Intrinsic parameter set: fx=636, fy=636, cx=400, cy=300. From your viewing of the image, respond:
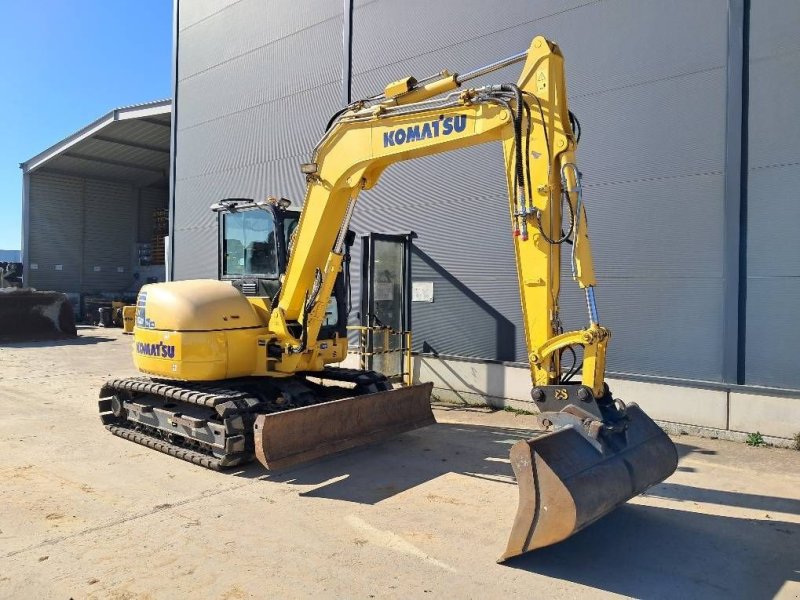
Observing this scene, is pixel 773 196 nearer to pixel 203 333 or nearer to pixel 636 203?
pixel 636 203

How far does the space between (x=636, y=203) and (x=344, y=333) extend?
447 cm

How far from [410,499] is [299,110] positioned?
403 inches

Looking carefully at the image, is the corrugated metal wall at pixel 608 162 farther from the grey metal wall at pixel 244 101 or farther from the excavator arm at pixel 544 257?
the excavator arm at pixel 544 257

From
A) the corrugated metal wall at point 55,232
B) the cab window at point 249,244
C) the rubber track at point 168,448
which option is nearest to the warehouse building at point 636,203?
the cab window at point 249,244

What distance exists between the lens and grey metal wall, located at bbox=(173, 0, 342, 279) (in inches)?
531

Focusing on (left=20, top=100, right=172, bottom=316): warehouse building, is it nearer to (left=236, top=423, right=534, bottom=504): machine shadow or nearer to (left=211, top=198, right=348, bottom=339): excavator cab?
(left=211, top=198, right=348, bottom=339): excavator cab

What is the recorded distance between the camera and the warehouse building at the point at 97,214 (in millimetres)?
26516

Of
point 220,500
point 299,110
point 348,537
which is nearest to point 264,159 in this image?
point 299,110

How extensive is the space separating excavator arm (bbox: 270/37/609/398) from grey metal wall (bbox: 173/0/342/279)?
6789 mm

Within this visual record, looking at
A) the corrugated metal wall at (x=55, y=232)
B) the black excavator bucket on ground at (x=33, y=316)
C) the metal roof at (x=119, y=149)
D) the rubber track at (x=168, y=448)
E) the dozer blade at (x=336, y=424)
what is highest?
the metal roof at (x=119, y=149)

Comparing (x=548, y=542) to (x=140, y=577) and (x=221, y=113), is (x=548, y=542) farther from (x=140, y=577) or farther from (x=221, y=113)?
(x=221, y=113)

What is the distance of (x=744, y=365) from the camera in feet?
26.2

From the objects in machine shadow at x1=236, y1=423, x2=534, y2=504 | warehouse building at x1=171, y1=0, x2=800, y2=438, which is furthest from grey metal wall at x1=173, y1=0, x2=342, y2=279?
machine shadow at x1=236, y1=423, x2=534, y2=504

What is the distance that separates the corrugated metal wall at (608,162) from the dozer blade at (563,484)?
437 cm
